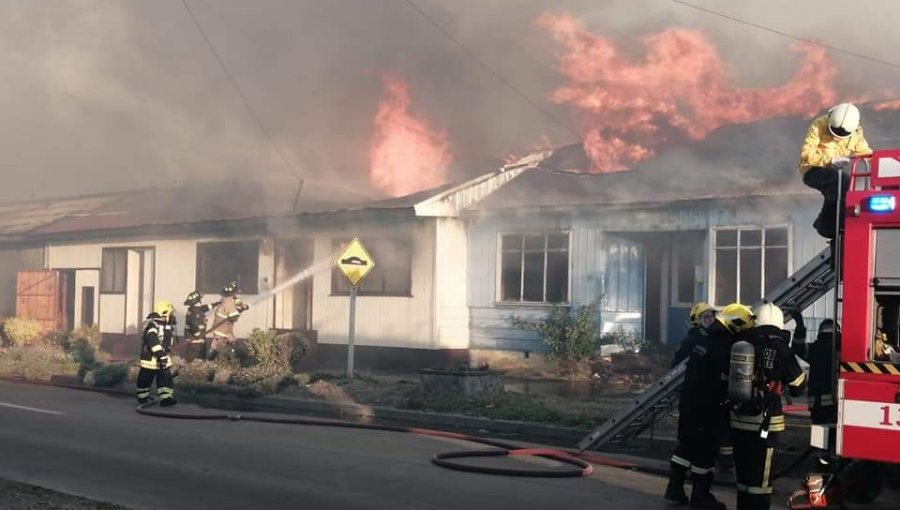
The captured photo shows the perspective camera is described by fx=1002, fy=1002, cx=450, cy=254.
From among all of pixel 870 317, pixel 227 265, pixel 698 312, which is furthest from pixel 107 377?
pixel 870 317

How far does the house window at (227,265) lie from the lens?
77.2 feet

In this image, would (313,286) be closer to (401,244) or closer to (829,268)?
(401,244)

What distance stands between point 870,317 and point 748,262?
36.0 ft

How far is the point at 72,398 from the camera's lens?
15.7m

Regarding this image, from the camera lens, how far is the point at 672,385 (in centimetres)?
909

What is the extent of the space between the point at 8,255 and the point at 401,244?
17765 mm

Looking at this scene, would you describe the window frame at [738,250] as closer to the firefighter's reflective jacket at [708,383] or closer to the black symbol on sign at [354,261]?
the black symbol on sign at [354,261]

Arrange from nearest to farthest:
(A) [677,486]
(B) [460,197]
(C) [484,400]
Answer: (A) [677,486], (C) [484,400], (B) [460,197]

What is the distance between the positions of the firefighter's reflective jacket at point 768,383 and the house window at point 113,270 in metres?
22.6

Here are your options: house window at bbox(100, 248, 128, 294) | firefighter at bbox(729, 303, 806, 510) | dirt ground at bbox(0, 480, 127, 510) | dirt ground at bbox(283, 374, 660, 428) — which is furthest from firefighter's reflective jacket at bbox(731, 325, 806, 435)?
house window at bbox(100, 248, 128, 294)

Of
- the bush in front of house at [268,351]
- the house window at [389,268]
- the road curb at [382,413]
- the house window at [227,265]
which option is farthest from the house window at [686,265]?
the house window at [227,265]

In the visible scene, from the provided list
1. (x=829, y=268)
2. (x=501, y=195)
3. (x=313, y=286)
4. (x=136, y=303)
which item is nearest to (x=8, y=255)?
(x=136, y=303)

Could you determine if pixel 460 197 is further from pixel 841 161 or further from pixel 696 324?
A: pixel 841 161

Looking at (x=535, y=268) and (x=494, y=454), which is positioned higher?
(x=535, y=268)
